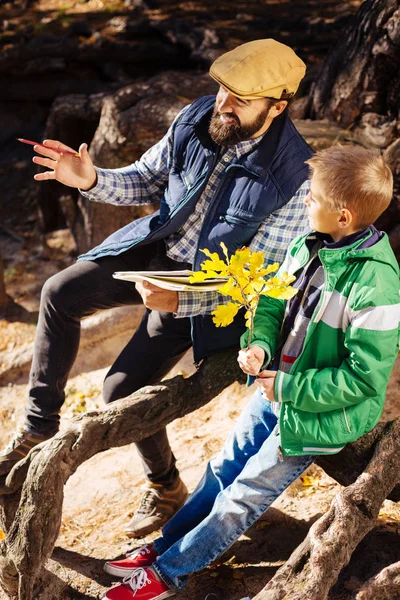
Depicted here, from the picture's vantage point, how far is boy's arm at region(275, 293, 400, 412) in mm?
2400

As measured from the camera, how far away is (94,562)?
11.4 feet

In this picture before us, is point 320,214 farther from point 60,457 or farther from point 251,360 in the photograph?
point 60,457

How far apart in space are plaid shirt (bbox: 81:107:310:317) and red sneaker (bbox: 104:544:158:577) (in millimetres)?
1061

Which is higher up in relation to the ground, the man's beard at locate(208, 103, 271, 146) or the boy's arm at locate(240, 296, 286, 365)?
the man's beard at locate(208, 103, 271, 146)

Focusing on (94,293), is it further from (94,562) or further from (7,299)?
(7,299)

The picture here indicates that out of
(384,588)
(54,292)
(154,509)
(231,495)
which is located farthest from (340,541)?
(54,292)

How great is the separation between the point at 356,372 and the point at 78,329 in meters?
1.40

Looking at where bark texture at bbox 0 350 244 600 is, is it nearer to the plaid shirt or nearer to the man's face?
the plaid shirt

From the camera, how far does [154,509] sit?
3.74 m

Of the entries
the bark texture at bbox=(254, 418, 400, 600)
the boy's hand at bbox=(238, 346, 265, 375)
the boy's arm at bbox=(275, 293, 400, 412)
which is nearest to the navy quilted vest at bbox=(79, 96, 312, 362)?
the boy's hand at bbox=(238, 346, 265, 375)

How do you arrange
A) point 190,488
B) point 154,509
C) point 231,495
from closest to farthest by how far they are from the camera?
1. point 231,495
2. point 154,509
3. point 190,488

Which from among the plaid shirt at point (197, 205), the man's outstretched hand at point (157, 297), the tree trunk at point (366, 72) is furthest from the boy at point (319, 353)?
the tree trunk at point (366, 72)

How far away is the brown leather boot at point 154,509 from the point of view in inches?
146

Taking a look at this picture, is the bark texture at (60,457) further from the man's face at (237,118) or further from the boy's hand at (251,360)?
the man's face at (237,118)
